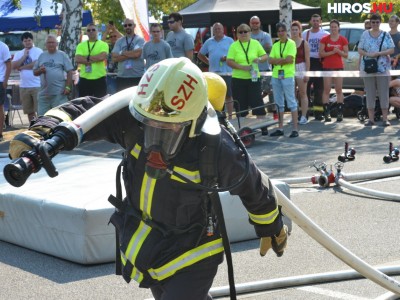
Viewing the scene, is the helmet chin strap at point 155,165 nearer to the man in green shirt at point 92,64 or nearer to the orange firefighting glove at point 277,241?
the orange firefighting glove at point 277,241

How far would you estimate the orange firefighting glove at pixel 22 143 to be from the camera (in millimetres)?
3354

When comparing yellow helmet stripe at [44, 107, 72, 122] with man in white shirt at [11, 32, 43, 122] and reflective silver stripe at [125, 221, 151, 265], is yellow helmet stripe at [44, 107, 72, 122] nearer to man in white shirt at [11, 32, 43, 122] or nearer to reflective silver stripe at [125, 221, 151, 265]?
reflective silver stripe at [125, 221, 151, 265]

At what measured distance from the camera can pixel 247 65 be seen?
13852mm

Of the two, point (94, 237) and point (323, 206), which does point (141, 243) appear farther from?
point (323, 206)

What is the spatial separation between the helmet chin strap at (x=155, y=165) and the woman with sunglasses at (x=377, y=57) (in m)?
11.3

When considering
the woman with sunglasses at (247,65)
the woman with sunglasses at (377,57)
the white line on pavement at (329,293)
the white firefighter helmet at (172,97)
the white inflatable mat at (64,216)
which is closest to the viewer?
the white firefighter helmet at (172,97)

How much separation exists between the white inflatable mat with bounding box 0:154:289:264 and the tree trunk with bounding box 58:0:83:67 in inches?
336

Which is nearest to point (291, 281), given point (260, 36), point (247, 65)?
point (247, 65)

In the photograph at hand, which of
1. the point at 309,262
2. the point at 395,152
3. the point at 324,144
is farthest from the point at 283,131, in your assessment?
the point at 309,262

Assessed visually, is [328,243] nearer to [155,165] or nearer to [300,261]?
[155,165]

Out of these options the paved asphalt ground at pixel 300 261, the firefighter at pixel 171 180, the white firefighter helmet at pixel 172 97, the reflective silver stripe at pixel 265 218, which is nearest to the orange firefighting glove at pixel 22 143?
the firefighter at pixel 171 180

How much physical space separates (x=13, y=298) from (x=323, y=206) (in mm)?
3665

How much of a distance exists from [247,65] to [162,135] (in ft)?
34.3

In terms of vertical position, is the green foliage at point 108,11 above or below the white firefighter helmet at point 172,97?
below
